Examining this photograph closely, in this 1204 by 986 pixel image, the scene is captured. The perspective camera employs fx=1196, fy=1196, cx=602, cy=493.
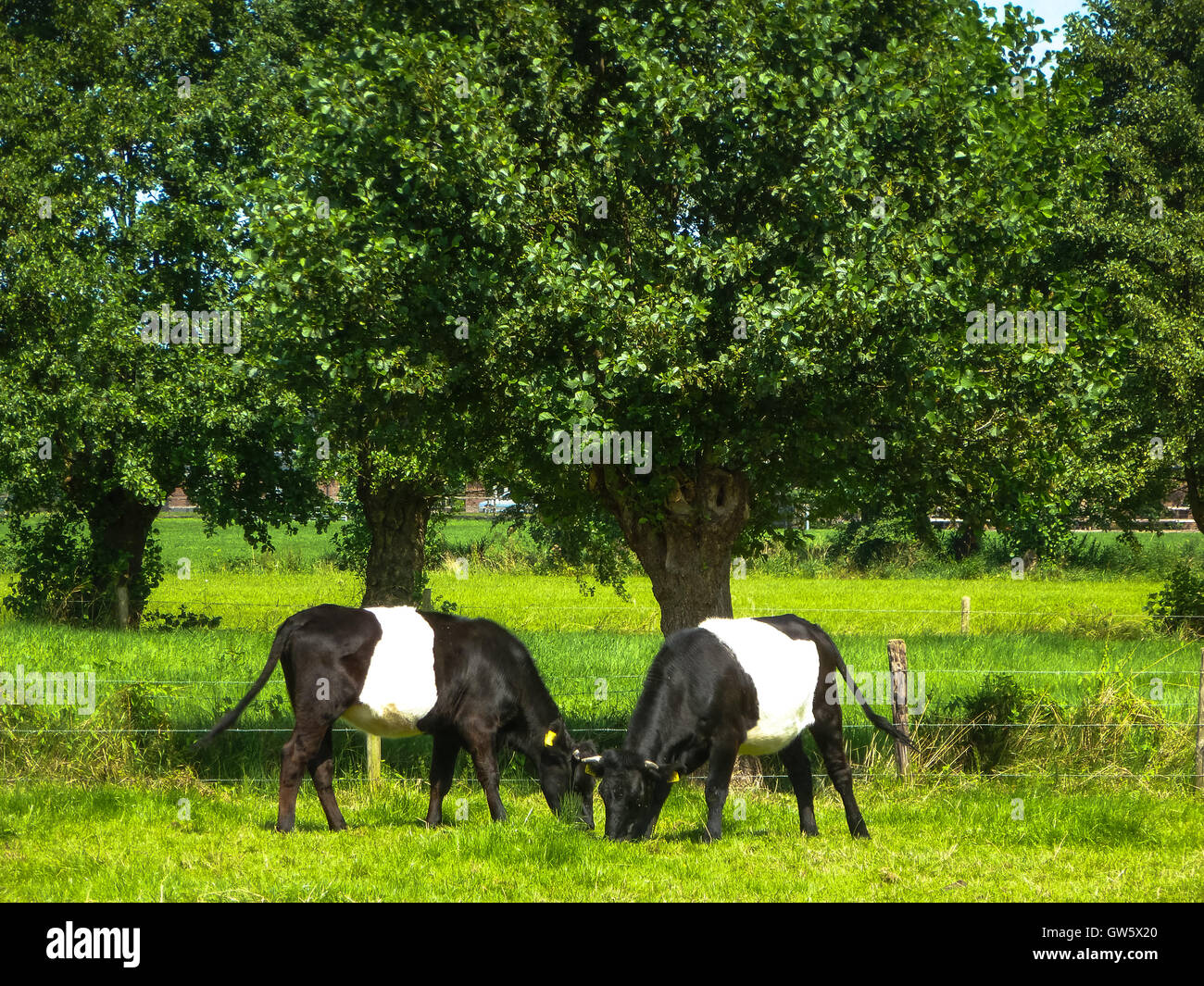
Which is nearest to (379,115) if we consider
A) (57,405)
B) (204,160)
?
(57,405)

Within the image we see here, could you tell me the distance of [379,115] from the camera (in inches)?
399

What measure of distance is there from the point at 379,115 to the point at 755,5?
3370 millimetres

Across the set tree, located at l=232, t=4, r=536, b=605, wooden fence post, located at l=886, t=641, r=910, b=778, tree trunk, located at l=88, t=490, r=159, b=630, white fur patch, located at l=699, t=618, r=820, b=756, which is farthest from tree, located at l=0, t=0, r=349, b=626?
white fur patch, located at l=699, t=618, r=820, b=756

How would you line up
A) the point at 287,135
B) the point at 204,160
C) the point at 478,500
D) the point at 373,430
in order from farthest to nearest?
the point at 478,500
the point at 204,160
the point at 287,135
the point at 373,430

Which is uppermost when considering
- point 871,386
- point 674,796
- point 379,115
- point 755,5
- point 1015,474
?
point 755,5

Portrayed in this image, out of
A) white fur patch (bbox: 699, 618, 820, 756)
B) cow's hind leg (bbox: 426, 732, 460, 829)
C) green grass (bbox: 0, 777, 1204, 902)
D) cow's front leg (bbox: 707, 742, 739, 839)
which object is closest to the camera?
green grass (bbox: 0, 777, 1204, 902)

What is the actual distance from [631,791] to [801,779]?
1586 millimetres

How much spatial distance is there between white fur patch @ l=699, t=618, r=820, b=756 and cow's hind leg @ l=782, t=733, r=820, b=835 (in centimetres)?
12

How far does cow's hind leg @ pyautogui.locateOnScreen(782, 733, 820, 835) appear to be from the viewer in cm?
959

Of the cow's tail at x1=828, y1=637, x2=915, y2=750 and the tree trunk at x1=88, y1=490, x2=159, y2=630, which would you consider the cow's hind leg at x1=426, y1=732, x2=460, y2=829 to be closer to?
the cow's tail at x1=828, y1=637, x2=915, y2=750

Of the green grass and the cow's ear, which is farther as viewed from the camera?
the cow's ear

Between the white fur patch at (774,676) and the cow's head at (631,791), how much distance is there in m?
0.89

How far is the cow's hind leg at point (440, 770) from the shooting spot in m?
9.83

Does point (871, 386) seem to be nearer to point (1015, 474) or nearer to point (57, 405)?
point (1015, 474)
